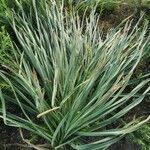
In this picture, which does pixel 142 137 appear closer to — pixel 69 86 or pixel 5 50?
pixel 69 86

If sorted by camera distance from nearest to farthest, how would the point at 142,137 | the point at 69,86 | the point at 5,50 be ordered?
the point at 69,86
the point at 142,137
the point at 5,50

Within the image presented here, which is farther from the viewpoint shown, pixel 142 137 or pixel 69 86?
pixel 142 137

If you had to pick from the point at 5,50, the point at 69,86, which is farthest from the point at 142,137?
the point at 5,50

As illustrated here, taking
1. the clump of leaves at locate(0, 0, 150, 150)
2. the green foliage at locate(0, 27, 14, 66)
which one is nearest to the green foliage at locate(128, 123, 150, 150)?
the clump of leaves at locate(0, 0, 150, 150)

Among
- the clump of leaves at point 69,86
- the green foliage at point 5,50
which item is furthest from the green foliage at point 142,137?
the green foliage at point 5,50

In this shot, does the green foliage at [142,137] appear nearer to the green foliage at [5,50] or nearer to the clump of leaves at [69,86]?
the clump of leaves at [69,86]

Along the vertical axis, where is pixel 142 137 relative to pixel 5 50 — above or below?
below

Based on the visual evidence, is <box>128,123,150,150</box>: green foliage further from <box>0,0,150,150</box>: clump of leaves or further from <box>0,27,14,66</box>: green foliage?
<box>0,27,14,66</box>: green foliage
